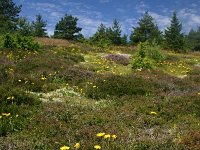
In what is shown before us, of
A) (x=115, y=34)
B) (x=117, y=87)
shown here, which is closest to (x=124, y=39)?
(x=115, y=34)

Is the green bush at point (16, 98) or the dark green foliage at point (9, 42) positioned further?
the dark green foliage at point (9, 42)

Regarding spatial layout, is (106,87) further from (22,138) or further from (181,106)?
(22,138)

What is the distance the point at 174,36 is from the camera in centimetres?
6325

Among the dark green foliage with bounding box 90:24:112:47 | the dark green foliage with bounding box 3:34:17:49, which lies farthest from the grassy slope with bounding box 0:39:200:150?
the dark green foliage with bounding box 90:24:112:47

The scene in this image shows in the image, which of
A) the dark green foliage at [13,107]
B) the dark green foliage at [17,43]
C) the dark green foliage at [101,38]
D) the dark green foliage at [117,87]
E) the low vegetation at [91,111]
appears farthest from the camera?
the dark green foliage at [101,38]

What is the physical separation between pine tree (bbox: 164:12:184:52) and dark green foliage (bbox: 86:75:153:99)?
4127 cm

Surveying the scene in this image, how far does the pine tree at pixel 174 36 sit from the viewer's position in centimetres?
5949

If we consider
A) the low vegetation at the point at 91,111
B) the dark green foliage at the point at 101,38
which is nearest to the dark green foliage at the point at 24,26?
the dark green foliage at the point at 101,38

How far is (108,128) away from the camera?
1013cm

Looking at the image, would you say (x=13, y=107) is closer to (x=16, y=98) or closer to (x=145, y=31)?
(x=16, y=98)

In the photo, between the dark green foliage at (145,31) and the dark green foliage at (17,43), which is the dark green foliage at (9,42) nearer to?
the dark green foliage at (17,43)

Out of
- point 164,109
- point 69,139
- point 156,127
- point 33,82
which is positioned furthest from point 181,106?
point 33,82

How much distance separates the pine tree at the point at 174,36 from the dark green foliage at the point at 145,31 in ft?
7.33

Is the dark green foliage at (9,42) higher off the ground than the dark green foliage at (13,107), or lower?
higher
